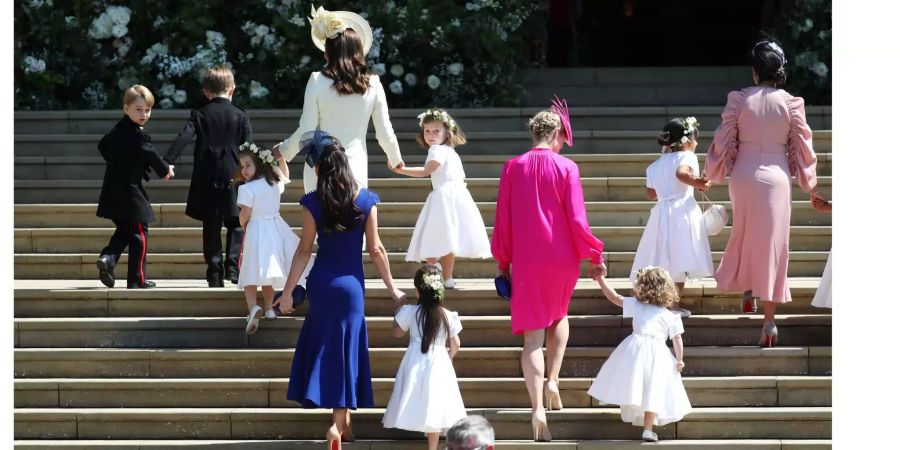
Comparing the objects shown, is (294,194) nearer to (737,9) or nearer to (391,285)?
(391,285)

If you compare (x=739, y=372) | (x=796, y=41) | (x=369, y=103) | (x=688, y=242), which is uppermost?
(x=796, y=41)

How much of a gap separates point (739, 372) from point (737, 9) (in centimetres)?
1181

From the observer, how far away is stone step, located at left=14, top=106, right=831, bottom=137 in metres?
13.6

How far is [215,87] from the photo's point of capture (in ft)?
35.3

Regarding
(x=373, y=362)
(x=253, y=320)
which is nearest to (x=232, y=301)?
(x=253, y=320)

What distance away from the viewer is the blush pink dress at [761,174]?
9.67 metres

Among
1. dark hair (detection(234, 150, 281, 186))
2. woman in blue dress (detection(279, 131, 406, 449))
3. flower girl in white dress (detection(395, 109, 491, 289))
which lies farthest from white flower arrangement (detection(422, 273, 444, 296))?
dark hair (detection(234, 150, 281, 186))

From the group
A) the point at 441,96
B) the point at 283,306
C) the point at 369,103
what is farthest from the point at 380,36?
the point at 283,306

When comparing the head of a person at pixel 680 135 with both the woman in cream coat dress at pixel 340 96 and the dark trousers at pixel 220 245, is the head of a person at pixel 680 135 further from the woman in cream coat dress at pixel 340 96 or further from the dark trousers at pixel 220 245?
the dark trousers at pixel 220 245

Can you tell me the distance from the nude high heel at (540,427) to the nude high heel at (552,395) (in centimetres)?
20

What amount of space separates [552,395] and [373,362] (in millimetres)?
1141

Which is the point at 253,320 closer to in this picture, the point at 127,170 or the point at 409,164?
the point at 127,170

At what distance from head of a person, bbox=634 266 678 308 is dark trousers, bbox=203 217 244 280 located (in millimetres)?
2927

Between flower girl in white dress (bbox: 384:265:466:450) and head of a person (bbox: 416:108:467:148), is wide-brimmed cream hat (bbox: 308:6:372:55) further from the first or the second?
flower girl in white dress (bbox: 384:265:466:450)
